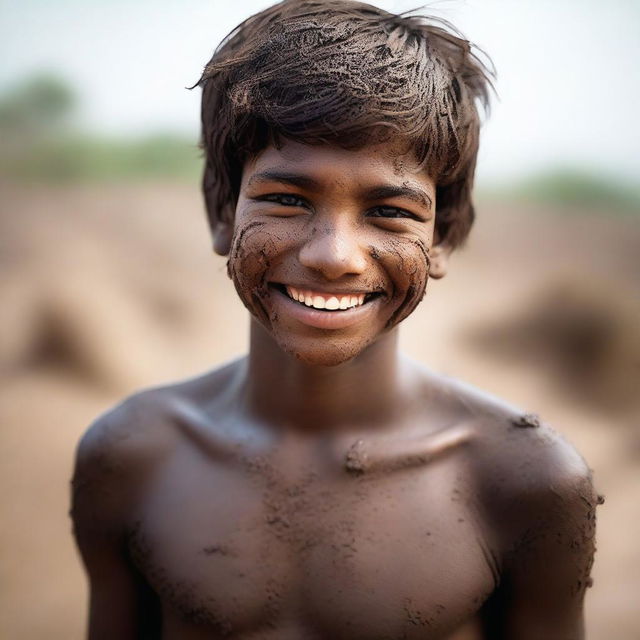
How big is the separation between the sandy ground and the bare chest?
79.5 inches

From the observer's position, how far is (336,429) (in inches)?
60.9

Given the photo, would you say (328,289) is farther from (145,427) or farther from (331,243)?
(145,427)

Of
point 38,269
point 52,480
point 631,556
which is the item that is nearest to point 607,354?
point 631,556

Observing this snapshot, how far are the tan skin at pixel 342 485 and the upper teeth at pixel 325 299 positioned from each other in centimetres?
2

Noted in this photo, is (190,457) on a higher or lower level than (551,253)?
higher

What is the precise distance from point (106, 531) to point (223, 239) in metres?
0.68

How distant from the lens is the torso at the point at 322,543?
1.43 m

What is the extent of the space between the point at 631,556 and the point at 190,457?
301 centimetres

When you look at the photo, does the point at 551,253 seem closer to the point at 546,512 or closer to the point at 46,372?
the point at 46,372

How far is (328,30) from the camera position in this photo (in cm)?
131

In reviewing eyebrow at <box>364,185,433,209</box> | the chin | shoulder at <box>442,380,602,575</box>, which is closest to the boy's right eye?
eyebrow at <box>364,185,433,209</box>

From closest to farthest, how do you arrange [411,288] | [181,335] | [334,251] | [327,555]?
[334,251]
[411,288]
[327,555]
[181,335]

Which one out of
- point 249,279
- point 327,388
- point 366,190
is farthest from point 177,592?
point 366,190

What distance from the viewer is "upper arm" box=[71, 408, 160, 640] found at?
164 cm
